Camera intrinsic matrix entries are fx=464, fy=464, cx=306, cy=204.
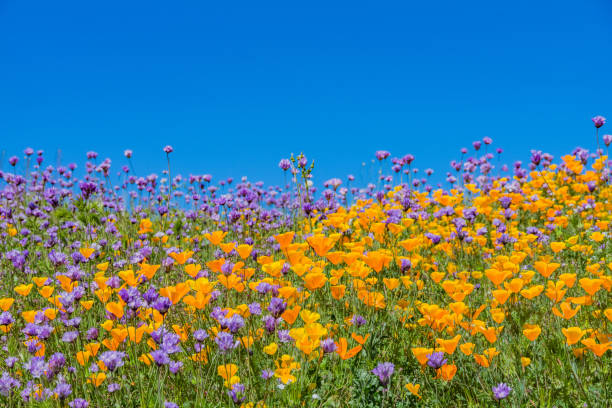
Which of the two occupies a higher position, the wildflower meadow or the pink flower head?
the pink flower head

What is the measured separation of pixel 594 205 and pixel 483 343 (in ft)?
16.9

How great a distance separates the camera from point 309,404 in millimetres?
2395

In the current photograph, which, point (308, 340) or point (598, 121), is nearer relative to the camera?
point (308, 340)

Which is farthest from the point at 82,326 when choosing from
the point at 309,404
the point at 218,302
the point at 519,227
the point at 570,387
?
the point at 519,227

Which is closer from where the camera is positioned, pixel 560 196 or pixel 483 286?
pixel 483 286

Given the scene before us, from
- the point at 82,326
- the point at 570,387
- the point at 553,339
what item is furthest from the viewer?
the point at 82,326

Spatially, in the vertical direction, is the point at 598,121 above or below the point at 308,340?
above

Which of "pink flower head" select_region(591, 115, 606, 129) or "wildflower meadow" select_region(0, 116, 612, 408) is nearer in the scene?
"wildflower meadow" select_region(0, 116, 612, 408)

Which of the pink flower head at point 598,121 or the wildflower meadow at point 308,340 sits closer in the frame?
the wildflower meadow at point 308,340

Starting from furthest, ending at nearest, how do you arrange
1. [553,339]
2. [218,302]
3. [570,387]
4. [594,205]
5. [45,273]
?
1. [594,205]
2. [45,273]
3. [218,302]
4. [553,339]
5. [570,387]

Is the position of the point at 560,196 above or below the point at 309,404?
above

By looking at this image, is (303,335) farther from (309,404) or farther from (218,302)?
(218,302)

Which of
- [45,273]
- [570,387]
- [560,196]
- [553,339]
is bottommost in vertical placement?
[570,387]

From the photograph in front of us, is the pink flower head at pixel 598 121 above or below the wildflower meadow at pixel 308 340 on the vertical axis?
above
